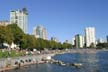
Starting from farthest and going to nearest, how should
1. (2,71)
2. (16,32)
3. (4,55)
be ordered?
(16,32)
(4,55)
(2,71)

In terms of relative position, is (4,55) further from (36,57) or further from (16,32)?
(16,32)

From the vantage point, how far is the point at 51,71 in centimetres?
8356

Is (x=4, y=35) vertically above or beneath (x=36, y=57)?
above

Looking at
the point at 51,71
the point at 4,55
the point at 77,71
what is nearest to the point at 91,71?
the point at 77,71

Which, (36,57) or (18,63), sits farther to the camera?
(36,57)

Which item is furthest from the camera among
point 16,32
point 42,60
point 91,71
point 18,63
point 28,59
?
point 16,32

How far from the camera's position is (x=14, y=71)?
259 feet

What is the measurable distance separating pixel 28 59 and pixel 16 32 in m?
37.0

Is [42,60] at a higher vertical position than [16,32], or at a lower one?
lower

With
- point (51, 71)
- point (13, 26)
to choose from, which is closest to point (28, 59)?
point (51, 71)

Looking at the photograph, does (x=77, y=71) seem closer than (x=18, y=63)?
Yes

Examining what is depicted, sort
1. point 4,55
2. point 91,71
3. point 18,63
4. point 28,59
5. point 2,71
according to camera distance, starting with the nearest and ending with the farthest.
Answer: point 2,71
point 91,71
point 18,63
point 4,55
point 28,59

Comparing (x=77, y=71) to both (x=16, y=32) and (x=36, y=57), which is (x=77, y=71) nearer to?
(x=36, y=57)

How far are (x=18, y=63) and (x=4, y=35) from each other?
3221cm
